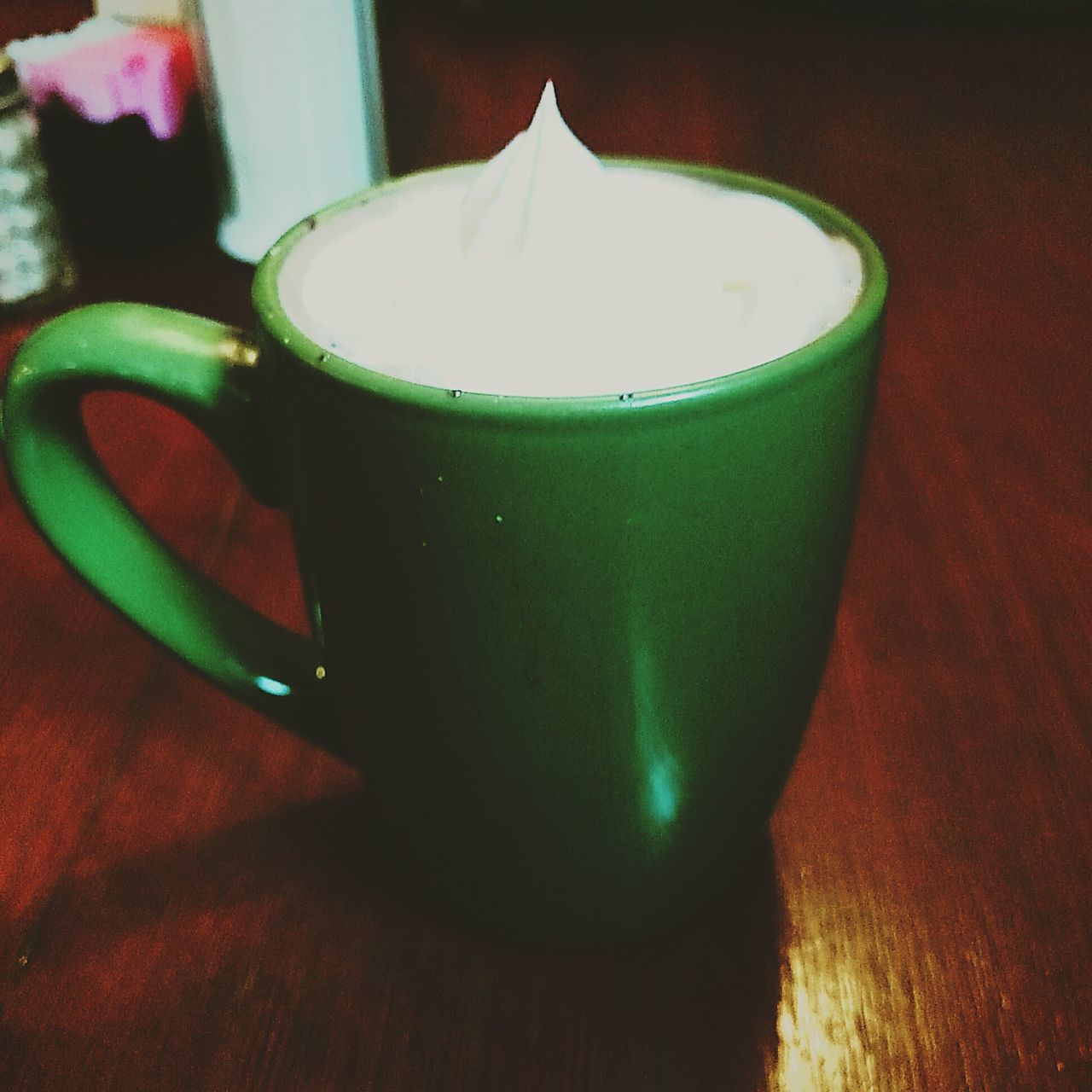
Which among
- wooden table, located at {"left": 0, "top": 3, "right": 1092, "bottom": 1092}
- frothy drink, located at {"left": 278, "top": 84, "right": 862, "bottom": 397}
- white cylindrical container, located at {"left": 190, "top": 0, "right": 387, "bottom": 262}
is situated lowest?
wooden table, located at {"left": 0, "top": 3, "right": 1092, "bottom": 1092}

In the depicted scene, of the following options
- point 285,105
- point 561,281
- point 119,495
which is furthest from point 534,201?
point 285,105

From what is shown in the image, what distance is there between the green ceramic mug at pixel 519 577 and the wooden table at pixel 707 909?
0.03 meters

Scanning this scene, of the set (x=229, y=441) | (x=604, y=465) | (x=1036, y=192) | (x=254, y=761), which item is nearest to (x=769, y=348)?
(x=604, y=465)

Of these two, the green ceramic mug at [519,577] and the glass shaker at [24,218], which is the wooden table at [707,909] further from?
the glass shaker at [24,218]

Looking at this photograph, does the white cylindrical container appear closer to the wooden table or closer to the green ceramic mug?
the wooden table

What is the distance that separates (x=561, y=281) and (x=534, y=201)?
3 centimetres

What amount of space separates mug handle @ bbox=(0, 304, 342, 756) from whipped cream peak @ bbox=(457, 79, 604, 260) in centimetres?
7

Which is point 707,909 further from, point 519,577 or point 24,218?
point 24,218

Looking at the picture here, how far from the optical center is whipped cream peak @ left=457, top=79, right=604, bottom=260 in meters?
0.30

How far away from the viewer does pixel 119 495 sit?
0.33 metres

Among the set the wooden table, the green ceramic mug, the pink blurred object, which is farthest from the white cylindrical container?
the green ceramic mug

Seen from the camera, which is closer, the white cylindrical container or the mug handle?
the mug handle

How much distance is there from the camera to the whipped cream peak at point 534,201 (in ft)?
0.98

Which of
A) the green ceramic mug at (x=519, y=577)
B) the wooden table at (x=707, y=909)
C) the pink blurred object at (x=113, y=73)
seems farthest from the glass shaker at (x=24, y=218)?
the green ceramic mug at (x=519, y=577)
